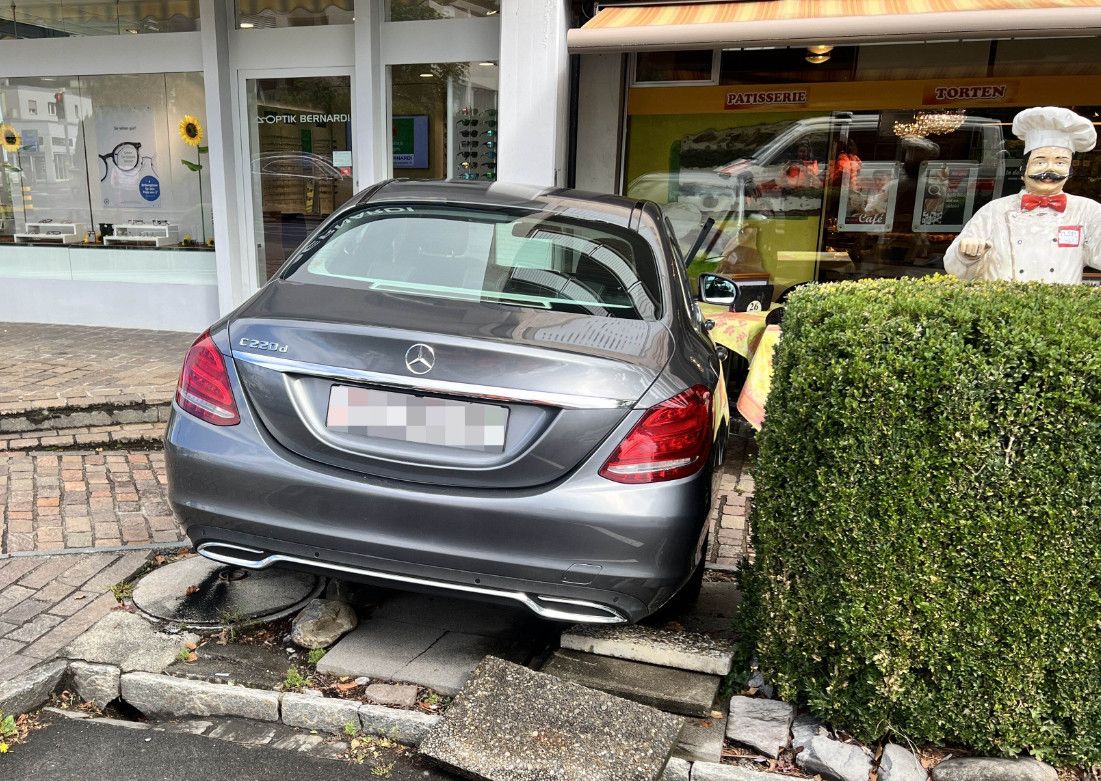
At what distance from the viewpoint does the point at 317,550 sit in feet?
8.71

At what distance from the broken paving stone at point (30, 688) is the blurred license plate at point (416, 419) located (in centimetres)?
130

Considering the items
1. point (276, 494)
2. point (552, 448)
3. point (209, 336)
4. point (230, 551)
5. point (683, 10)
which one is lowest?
point (230, 551)

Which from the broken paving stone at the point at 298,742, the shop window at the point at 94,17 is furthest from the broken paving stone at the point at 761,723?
the shop window at the point at 94,17

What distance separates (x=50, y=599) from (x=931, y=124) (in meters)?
7.79

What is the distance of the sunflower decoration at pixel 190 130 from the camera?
897cm

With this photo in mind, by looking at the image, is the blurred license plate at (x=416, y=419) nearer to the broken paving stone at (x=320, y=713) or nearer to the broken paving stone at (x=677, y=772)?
the broken paving stone at (x=320, y=713)

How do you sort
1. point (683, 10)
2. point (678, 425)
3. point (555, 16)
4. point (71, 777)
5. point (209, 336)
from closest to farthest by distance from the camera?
point (71, 777)
point (678, 425)
point (209, 336)
point (683, 10)
point (555, 16)

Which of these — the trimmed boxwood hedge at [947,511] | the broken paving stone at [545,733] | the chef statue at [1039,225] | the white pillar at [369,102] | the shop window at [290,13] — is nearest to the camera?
the trimmed boxwood hedge at [947,511]

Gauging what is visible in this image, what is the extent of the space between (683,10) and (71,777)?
20.1 ft

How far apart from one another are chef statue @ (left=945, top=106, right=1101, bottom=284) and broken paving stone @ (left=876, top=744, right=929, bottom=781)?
2619 millimetres

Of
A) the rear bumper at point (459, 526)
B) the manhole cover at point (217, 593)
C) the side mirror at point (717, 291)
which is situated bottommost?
the manhole cover at point (217, 593)

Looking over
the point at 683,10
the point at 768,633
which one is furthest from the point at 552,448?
the point at 683,10

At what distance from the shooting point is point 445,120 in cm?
841

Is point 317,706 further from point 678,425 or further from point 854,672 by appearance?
point 854,672
